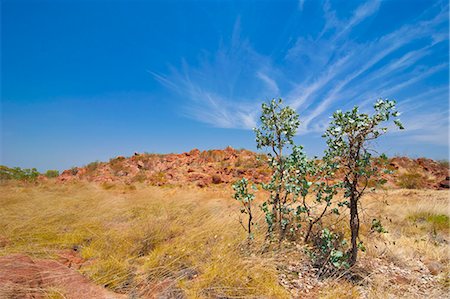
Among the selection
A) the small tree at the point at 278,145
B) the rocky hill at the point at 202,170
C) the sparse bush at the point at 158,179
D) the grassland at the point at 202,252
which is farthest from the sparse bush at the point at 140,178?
the small tree at the point at 278,145

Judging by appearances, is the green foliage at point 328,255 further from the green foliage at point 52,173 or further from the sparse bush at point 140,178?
the green foliage at point 52,173

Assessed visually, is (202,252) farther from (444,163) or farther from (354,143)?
(444,163)

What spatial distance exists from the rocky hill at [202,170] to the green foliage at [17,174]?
5.48 ft

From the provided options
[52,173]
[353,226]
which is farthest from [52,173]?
[353,226]

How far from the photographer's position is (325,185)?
3852mm

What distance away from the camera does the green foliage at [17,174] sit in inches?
614

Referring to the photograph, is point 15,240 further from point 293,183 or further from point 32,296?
point 293,183

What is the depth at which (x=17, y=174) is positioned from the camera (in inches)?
641

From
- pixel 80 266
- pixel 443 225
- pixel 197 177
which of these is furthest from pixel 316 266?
pixel 197 177

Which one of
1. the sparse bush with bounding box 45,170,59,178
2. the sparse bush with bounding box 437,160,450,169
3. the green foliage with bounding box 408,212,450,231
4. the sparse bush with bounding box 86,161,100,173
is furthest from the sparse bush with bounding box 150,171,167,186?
the sparse bush with bounding box 437,160,450,169

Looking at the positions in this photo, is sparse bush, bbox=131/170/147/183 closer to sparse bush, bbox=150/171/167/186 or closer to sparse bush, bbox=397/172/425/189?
sparse bush, bbox=150/171/167/186

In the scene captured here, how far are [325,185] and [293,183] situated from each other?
46 centimetres

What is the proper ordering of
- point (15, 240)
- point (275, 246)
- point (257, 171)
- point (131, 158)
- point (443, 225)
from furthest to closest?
point (131, 158)
point (257, 171)
point (443, 225)
point (15, 240)
point (275, 246)

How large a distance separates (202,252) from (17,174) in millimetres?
17349
